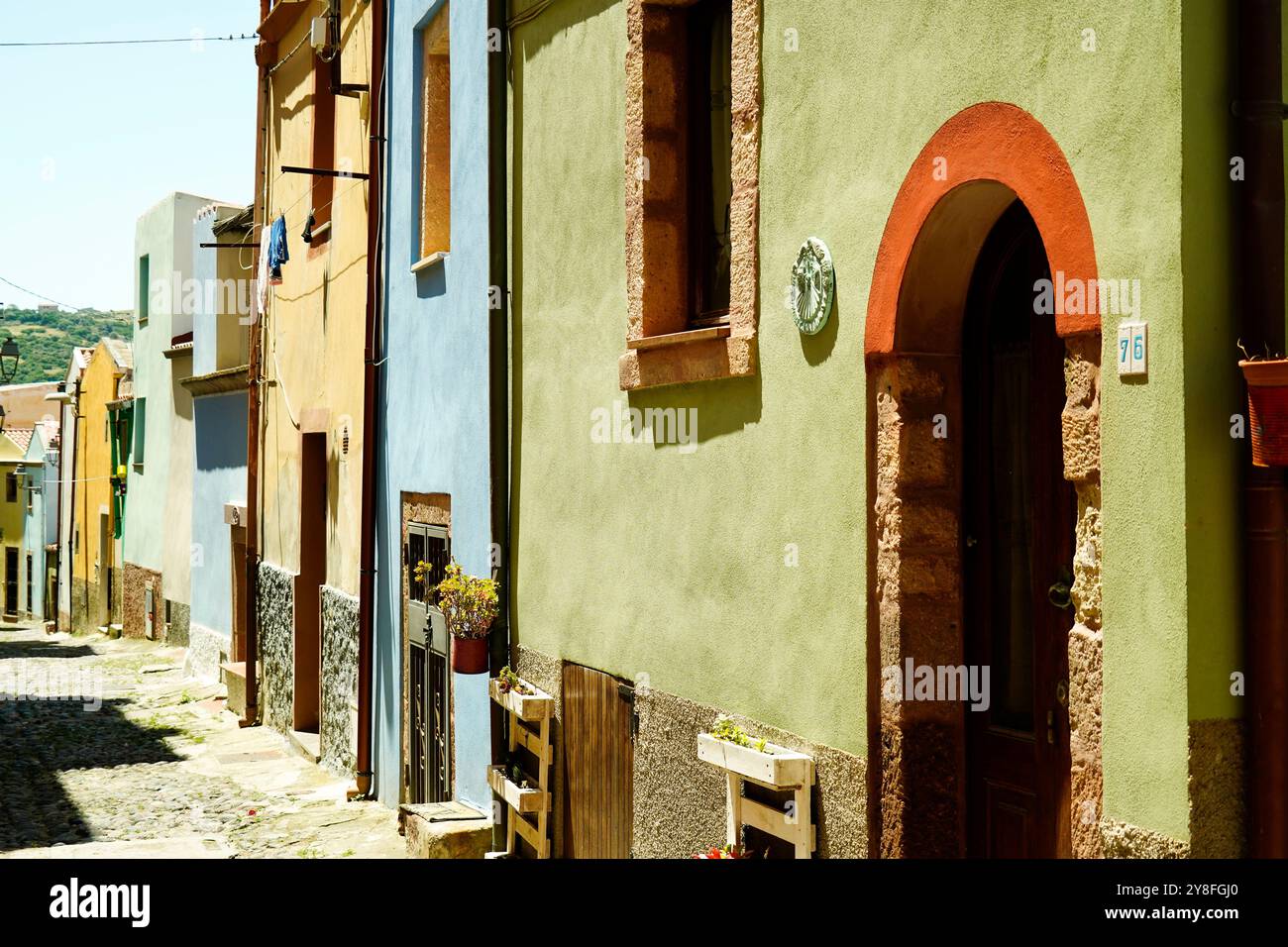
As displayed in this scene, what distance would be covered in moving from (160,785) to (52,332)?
322 feet

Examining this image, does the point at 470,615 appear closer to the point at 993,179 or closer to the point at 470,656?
the point at 470,656

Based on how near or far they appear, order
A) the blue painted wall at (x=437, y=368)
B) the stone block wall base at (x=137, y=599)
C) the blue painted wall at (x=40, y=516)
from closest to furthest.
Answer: the blue painted wall at (x=437, y=368) < the stone block wall base at (x=137, y=599) < the blue painted wall at (x=40, y=516)

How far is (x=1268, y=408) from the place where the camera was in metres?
3.59

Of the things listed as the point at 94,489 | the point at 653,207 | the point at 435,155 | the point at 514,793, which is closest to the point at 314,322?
the point at 435,155

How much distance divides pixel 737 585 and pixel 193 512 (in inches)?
709

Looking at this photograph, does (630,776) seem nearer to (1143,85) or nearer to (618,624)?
(618,624)

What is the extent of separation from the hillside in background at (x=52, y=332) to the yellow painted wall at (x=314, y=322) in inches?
2776

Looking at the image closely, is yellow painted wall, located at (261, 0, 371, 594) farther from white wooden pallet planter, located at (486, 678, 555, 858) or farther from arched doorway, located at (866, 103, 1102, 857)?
arched doorway, located at (866, 103, 1102, 857)

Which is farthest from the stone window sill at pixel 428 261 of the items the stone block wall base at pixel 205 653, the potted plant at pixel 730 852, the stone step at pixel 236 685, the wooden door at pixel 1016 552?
the stone block wall base at pixel 205 653

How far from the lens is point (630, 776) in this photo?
730cm

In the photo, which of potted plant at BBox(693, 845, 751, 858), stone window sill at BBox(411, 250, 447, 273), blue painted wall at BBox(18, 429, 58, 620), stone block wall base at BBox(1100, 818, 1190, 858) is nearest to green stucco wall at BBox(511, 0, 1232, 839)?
stone block wall base at BBox(1100, 818, 1190, 858)

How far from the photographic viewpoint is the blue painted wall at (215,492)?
20.3 m

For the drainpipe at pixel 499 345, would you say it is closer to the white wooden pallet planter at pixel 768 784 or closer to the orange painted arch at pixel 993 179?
the white wooden pallet planter at pixel 768 784
